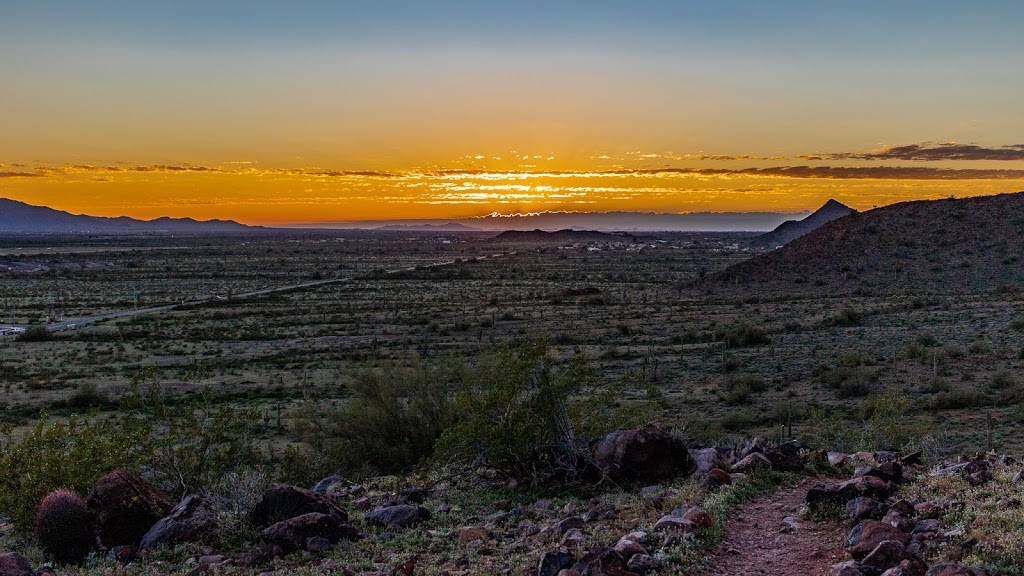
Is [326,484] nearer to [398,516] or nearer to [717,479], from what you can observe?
[398,516]

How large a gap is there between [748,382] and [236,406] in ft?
63.8

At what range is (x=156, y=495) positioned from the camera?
1241cm

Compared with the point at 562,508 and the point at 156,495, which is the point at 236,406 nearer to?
the point at 156,495

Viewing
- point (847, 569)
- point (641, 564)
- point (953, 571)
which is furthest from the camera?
point (641, 564)

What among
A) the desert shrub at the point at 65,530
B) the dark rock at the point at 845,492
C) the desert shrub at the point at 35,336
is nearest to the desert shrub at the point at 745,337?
the dark rock at the point at 845,492

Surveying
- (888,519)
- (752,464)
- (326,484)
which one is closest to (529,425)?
(752,464)

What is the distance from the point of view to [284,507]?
1120cm

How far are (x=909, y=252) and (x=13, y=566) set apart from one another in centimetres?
7750

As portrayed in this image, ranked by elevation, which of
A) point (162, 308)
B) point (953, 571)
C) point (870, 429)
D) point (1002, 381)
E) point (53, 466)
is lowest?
point (162, 308)

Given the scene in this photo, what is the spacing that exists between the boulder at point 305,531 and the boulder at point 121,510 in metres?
2.26

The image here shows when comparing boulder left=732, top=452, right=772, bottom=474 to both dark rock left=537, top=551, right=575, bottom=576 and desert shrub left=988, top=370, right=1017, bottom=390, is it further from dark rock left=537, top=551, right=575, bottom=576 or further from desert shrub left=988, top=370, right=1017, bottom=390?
desert shrub left=988, top=370, right=1017, bottom=390

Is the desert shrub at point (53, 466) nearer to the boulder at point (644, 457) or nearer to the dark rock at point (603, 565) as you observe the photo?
the boulder at point (644, 457)

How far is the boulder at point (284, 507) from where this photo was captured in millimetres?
11148

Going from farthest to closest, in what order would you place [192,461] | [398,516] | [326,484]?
1. [326,484]
2. [192,461]
3. [398,516]
